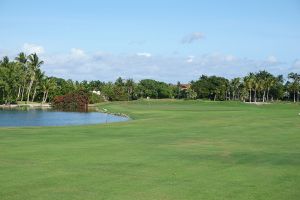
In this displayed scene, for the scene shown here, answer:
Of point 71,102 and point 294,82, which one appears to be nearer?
point 71,102

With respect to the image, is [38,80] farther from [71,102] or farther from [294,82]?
[294,82]

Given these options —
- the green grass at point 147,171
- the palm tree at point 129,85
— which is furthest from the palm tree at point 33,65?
the green grass at point 147,171

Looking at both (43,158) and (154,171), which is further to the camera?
(43,158)

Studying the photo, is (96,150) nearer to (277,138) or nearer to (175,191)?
(175,191)

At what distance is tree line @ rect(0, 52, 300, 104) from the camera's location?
396 feet

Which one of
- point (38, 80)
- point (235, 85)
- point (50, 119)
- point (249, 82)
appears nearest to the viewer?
point (50, 119)

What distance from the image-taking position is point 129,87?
16625 cm

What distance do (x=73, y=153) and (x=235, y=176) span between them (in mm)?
7573

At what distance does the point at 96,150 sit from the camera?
21.0m

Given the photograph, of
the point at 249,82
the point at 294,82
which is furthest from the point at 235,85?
the point at 294,82

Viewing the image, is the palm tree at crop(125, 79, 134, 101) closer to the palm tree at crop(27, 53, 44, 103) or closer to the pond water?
the palm tree at crop(27, 53, 44, 103)

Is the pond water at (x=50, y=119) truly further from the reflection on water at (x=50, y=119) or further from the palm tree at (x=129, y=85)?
the palm tree at (x=129, y=85)

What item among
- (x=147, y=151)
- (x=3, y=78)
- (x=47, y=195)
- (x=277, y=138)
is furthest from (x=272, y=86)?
(x=47, y=195)

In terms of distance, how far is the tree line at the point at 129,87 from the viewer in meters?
121
